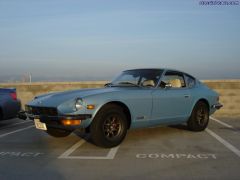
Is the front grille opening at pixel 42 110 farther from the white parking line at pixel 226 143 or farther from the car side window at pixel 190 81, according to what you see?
the car side window at pixel 190 81

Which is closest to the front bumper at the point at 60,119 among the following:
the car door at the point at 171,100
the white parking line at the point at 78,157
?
the white parking line at the point at 78,157

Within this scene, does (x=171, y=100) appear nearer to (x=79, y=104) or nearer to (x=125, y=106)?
(x=125, y=106)

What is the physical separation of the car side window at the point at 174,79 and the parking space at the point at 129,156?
3.63 feet

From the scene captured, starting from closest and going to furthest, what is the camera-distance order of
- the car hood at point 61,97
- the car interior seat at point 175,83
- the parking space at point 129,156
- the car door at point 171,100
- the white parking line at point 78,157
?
the parking space at point 129,156
the white parking line at point 78,157
the car hood at point 61,97
the car door at point 171,100
the car interior seat at point 175,83

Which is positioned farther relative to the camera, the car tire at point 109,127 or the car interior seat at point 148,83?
the car interior seat at point 148,83

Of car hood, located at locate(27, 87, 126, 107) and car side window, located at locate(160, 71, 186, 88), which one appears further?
car side window, located at locate(160, 71, 186, 88)

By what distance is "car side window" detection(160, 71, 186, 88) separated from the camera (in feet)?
27.6

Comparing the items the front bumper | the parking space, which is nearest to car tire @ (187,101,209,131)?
the parking space

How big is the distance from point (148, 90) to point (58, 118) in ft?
6.67

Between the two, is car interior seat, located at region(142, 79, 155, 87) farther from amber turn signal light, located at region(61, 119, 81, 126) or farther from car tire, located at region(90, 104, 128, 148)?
amber turn signal light, located at region(61, 119, 81, 126)

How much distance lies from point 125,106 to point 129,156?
1.25m

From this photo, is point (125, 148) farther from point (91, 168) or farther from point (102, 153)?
point (91, 168)

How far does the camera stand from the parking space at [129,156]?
5.18 m

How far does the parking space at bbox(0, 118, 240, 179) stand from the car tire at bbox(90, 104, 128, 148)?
17cm
